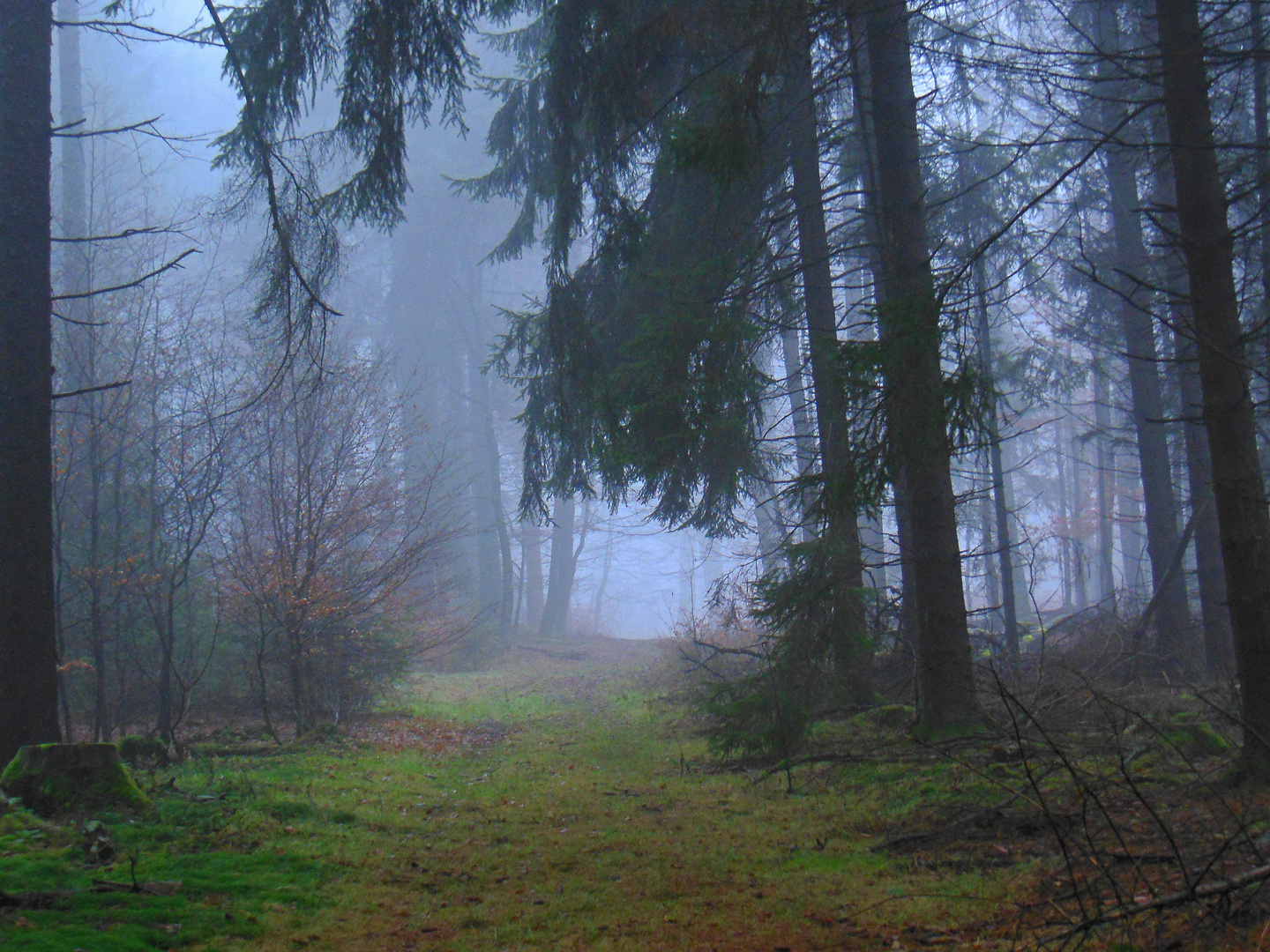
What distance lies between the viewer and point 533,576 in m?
35.7

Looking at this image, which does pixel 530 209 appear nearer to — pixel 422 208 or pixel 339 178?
pixel 339 178

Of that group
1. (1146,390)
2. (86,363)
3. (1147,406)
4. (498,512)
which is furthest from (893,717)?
(498,512)

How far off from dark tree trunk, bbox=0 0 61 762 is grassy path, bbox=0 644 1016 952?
1.33m

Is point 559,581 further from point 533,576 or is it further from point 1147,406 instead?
point 1147,406

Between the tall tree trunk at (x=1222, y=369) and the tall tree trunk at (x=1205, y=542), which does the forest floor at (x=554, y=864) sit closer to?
the tall tree trunk at (x=1222, y=369)

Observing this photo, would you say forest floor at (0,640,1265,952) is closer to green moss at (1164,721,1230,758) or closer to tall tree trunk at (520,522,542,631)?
green moss at (1164,721,1230,758)

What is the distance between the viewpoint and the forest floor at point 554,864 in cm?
370

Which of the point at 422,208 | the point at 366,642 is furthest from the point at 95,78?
the point at 366,642

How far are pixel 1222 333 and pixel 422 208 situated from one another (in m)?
27.6

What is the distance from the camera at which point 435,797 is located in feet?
25.6

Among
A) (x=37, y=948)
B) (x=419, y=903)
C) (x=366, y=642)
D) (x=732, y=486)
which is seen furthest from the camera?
(x=366, y=642)

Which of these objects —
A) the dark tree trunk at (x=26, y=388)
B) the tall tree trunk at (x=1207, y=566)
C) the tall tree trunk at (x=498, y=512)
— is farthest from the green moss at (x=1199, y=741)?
the tall tree trunk at (x=498, y=512)

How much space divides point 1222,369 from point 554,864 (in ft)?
16.4

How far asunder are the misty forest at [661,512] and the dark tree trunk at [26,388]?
3 centimetres
